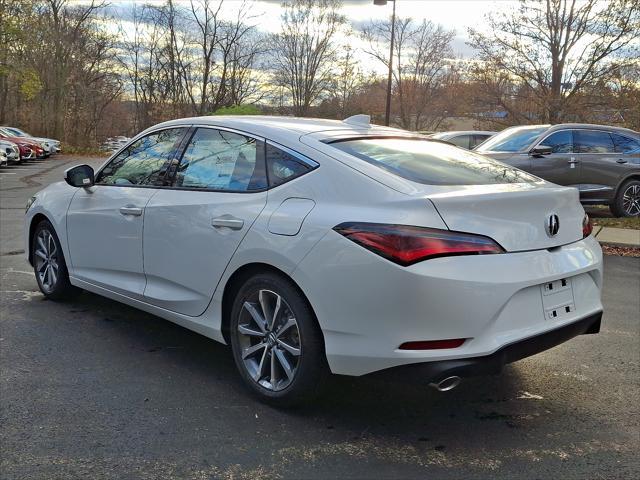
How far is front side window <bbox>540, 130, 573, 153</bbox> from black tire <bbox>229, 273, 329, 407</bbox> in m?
8.98

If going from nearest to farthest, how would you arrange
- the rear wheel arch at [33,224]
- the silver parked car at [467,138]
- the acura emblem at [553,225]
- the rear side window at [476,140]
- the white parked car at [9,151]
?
the acura emblem at [553,225] < the rear wheel arch at [33,224] < the silver parked car at [467,138] < the rear side window at [476,140] < the white parked car at [9,151]

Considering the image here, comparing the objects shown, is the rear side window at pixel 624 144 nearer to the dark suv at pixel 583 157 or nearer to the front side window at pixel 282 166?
the dark suv at pixel 583 157

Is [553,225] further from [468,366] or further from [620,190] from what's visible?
[620,190]

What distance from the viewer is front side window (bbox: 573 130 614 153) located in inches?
440

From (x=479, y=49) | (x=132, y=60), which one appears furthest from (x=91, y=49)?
(x=479, y=49)

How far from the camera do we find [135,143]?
181 inches

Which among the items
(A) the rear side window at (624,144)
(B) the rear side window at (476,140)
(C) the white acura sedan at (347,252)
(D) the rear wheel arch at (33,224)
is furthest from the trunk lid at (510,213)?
(B) the rear side window at (476,140)

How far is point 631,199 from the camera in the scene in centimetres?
1159

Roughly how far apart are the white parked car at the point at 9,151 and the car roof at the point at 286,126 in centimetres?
2381

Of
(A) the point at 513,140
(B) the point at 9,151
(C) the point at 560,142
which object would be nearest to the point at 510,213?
(A) the point at 513,140

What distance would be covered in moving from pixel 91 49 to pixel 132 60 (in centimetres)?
372

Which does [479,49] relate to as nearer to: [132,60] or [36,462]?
[36,462]

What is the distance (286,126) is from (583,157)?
29.5 feet

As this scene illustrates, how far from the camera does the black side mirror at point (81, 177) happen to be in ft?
15.4
